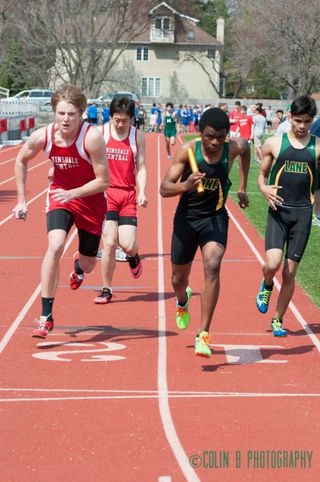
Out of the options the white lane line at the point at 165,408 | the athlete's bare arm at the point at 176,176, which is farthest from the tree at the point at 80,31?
the athlete's bare arm at the point at 176,176

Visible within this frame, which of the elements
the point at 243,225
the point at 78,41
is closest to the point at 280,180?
the point at 243,225

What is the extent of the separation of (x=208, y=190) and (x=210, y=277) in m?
0.66

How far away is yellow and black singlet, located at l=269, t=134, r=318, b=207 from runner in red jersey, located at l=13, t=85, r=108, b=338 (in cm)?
145

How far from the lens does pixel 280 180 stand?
29.8ft

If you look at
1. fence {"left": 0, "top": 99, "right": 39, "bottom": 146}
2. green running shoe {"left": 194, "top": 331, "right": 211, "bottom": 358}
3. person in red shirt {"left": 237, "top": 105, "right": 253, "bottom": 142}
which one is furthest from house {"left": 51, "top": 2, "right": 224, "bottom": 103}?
green running shoe {"left": 194, "top": 331, "right": 211, "bottom": 358}

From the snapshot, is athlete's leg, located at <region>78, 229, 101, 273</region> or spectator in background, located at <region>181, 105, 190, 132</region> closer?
athlete's leg, located at <region>78, 229, 101, 273</region>

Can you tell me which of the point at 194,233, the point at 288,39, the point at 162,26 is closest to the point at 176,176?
the point at 194,233

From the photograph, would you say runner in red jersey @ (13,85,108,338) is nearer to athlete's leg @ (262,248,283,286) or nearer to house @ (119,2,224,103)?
athlete's leg @ (262,248,283,286)

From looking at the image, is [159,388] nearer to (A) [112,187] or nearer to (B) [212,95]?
(A) [112,187]

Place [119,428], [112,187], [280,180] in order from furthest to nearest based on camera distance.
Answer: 1. [112,187]
2. [280,180]
3. [119,428]

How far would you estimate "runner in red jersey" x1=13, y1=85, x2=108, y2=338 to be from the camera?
8.68 metres

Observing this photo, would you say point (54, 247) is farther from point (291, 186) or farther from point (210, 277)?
point (291, 186)

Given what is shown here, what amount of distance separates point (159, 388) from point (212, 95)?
88.1 metres

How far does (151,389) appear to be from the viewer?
7602mm
